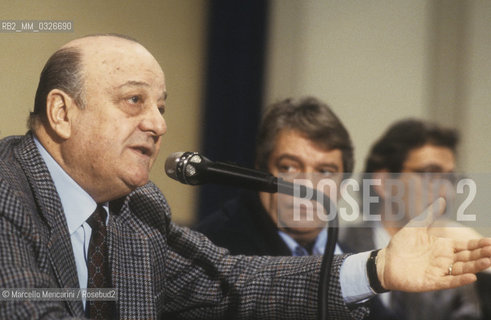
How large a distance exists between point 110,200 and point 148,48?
0.62 metres

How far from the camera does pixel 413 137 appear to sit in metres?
2.32

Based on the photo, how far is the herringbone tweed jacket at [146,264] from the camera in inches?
39.3

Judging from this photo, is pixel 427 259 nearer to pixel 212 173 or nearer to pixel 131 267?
pixel 212 173

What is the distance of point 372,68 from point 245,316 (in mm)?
1816

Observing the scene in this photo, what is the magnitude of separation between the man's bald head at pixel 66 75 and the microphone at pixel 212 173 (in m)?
0.24

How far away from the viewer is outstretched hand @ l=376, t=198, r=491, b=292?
1.19 meters

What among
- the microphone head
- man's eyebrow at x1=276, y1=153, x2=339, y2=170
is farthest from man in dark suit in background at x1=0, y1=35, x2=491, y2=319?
man's eyebrow at x1=276, y1=153, x2=339, y2=170

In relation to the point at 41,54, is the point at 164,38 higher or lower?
higher

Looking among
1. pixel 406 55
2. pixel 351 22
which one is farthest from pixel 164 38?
pixel 406 55

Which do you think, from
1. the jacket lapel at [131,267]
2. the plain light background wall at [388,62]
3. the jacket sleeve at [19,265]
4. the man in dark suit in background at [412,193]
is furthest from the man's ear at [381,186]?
the jacket sleeve at [19,265]

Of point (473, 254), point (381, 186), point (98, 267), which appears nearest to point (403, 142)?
point (381, 186)

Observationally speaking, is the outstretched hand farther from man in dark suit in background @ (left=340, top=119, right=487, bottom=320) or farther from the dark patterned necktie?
man in dark suit in background @ (left=340, top=119, right=487, bottom=320)

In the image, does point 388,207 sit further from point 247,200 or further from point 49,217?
point 49,217

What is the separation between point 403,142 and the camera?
2.33 m
